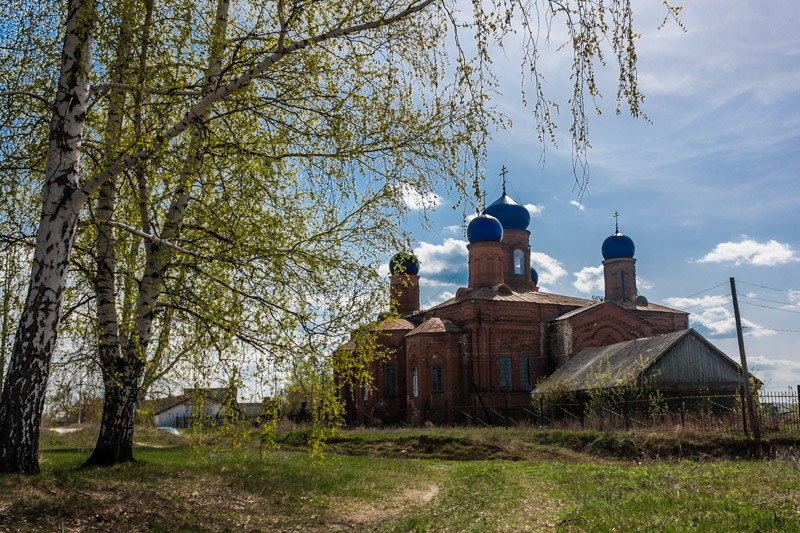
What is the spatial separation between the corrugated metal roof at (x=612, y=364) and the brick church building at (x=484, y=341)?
2.40 meters

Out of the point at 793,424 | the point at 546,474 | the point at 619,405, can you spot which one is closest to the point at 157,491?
the point at 546,474

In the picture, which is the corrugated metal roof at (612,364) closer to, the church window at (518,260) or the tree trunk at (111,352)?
the church window at (518,260)

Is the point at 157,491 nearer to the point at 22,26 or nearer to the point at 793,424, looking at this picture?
the point at 22,26

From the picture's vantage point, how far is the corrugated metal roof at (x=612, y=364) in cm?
2480

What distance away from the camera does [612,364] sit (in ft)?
89.2

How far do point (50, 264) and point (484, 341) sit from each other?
26.4 m

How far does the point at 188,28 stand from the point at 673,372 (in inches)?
937

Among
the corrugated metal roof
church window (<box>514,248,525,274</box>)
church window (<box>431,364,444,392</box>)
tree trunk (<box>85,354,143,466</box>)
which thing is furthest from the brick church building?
tree trunk (<box>85,354,143,466</box>)

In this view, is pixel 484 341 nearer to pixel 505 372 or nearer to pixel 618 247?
pixel 505 372

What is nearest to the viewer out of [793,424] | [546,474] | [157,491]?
[157,491]

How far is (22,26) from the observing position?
24.6 feet

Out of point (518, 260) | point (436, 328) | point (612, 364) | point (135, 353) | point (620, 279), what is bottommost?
point (135, 353)

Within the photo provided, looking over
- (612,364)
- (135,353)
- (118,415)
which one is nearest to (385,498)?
(118,415)

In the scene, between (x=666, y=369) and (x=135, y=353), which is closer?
(x=135, y=353)
